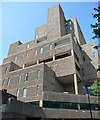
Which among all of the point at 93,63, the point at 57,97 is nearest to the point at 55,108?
the point at 57,97

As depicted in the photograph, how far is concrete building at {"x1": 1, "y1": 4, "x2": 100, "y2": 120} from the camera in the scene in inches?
1008

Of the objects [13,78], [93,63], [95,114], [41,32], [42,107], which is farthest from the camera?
[41,32]

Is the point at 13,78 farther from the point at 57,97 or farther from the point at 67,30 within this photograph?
the point at 67,30

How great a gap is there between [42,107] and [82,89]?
50.5ft

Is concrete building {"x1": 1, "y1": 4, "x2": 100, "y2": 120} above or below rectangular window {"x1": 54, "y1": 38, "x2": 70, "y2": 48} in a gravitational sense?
below

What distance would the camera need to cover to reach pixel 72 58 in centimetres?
3484

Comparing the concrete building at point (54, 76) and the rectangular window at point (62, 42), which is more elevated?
the rectangular window at point (62, 42)

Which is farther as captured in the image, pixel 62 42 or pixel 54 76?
pixel 62 42

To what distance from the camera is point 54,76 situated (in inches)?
1358

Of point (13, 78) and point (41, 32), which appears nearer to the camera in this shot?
point (13, 78)

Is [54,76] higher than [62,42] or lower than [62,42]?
lower

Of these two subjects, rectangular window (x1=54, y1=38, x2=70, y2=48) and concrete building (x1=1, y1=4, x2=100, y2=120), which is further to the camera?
rectangular window (x1=54, y1=38, x2=70, y2=48)

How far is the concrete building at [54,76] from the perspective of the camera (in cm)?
2559

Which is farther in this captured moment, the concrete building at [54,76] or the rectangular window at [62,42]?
the rectangular window at [62,42]
